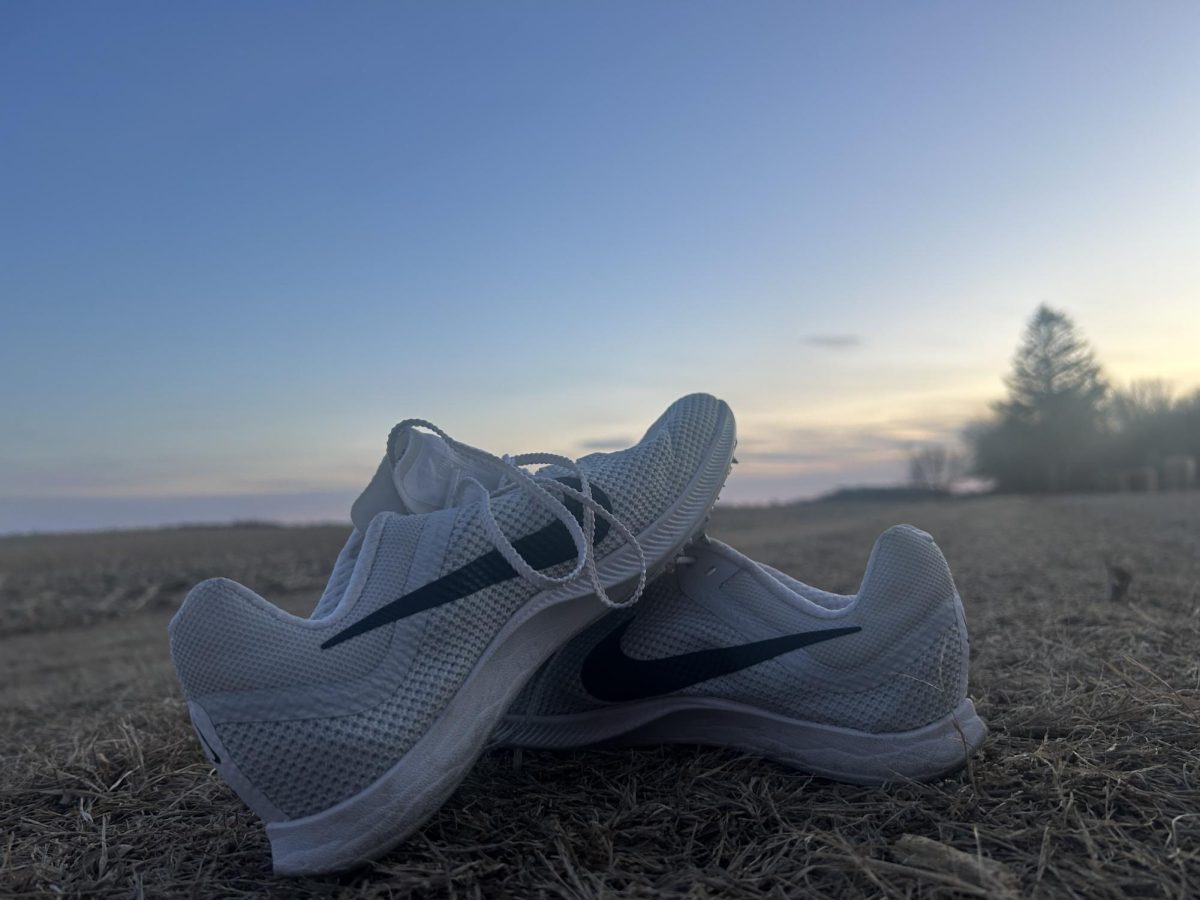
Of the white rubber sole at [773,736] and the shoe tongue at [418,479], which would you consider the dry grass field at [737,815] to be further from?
the shoe tongue at [418,479]

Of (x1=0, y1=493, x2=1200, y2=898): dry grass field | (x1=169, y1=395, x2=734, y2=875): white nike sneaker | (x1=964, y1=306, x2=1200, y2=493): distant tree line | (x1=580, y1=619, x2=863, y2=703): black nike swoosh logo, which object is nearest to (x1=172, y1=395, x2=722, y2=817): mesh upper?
(x1=169, y1=395, x2=734, y2=875): white nike sneaker

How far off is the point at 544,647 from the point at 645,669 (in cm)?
31

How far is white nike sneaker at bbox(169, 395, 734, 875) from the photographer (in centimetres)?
151

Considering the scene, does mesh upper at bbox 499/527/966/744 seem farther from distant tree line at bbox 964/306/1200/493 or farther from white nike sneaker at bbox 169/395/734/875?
distant tree line at bbox 964/306/1200/493

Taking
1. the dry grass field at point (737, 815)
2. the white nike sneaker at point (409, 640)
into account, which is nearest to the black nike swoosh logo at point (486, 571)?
the white nike sneaker at point (409, 640)

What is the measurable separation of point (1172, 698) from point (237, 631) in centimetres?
209

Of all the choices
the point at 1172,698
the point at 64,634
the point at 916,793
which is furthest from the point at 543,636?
the point at 64,634

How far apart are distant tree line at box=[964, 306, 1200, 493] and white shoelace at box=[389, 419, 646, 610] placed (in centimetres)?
4265

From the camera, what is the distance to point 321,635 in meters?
1.60

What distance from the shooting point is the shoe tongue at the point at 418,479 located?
6.58 ft

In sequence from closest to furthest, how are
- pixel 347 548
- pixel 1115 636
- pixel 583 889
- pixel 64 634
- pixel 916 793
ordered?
pixel 583 889, pixel 916 793, pixel 347 548, pixel 1115 636, pixel 64 634

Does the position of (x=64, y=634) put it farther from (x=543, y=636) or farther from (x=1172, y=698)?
(x=1172, y=698)

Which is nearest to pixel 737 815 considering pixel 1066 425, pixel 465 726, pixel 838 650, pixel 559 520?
pixel 838 650

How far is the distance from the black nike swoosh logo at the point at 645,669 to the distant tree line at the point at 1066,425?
42460 millimetres
